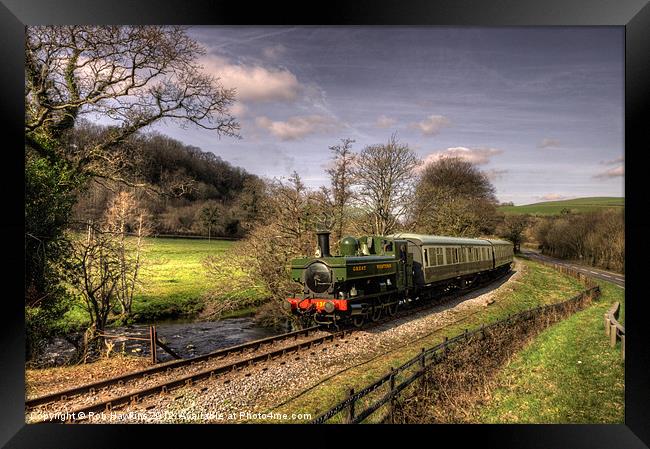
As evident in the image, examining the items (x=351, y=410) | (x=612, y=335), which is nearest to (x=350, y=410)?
(x=351, y=410)

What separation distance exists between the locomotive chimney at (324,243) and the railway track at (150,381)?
179cm

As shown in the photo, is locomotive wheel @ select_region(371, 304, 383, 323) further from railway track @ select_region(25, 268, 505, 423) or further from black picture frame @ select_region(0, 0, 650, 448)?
black picture frame @ select_region(0, 0, 650, 448)

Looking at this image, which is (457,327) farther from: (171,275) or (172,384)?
(171,275)

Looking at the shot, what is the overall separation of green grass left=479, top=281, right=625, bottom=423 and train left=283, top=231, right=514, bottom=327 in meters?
3.27

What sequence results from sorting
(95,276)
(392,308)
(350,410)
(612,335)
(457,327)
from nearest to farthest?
(350,410) → (612,335) → (95,276) → (457,327) → (392,308)

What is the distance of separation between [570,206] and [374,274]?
407 centimetres

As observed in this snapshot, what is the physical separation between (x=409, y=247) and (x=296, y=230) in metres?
3.35

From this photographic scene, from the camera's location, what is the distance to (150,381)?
5262mm

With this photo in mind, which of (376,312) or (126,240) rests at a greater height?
(126,240)

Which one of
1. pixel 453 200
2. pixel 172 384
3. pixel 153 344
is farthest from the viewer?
pixel 453 200

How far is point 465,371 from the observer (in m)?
5.59

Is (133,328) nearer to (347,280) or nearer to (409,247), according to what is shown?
(347,280)

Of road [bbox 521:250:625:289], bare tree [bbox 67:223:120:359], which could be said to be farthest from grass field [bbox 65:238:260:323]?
road [bbox 521:250:625:289]

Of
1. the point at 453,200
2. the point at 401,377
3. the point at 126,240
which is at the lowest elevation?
the point at 401,377
